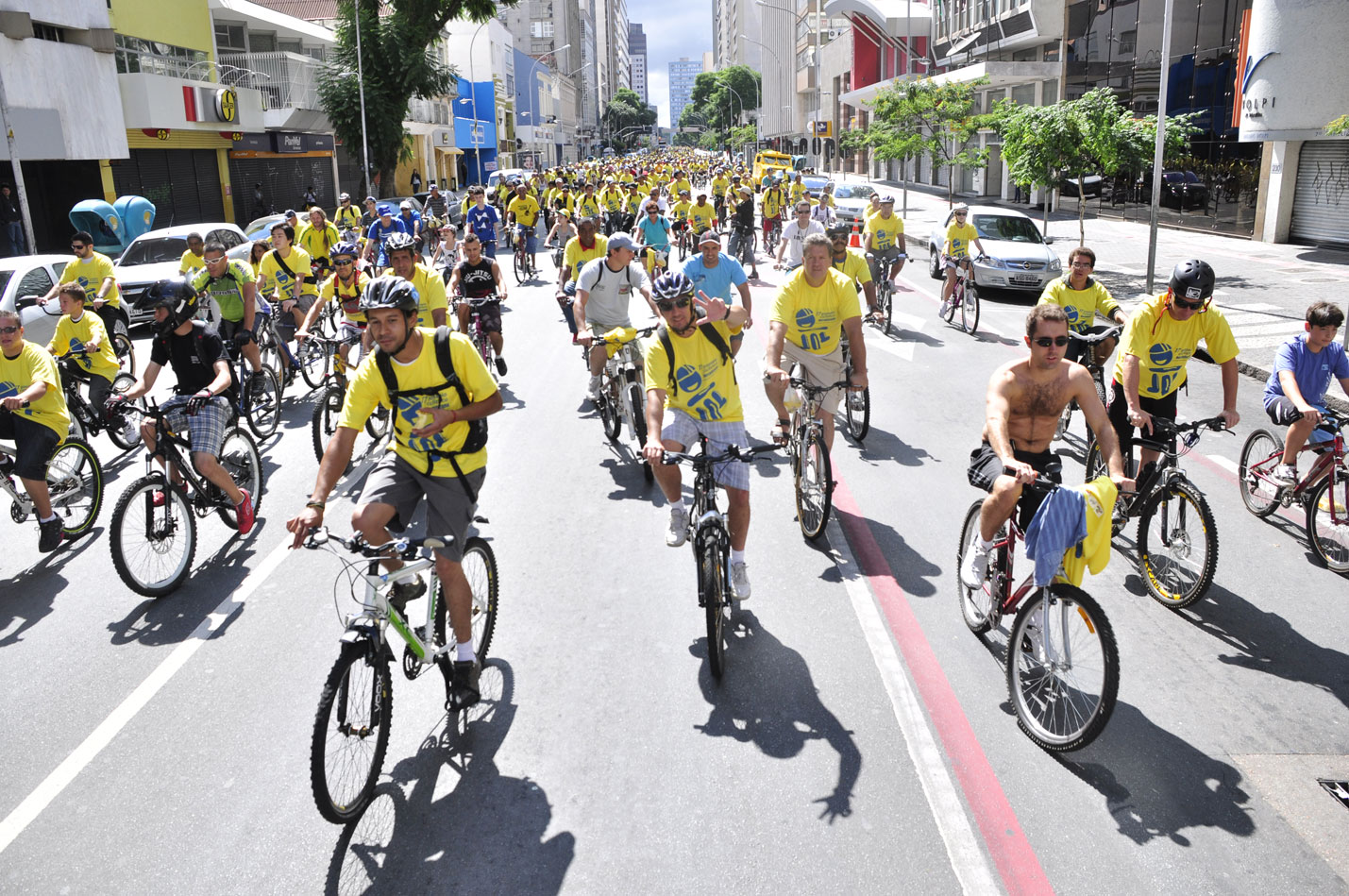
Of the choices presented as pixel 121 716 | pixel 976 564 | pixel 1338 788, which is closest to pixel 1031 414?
pixel 976 564

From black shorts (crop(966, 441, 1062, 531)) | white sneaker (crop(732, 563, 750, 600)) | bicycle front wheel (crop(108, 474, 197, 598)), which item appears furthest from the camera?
bicycle front wheel (crop(108, 474, 197, 598))

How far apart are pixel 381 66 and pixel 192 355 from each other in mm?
41087

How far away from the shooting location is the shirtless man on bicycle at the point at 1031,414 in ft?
16.5

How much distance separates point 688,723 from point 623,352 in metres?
5.20

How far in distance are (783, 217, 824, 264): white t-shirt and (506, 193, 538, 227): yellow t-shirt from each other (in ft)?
27.4

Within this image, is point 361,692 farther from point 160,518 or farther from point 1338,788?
point 1338,788

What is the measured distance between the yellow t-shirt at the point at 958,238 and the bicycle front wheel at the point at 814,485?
9315mm

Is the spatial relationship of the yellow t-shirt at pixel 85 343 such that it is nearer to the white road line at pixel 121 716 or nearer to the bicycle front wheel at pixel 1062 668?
the white road line at pixel 121 716

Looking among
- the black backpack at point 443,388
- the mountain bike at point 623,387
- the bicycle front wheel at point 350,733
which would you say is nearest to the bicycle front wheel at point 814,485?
the mountain bike at point 623,387

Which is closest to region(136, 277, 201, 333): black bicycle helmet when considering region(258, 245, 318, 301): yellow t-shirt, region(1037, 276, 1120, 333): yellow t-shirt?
region(258, 245, 318, 301): yellow t-shirt

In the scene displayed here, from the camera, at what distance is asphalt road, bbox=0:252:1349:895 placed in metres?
3.90

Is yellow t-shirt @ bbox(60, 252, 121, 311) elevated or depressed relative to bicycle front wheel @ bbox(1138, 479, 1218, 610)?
elevated

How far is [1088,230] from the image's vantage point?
1340 inches

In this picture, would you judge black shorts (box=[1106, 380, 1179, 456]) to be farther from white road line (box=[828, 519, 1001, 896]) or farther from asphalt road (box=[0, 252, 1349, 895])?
white road line (box=[828, 519, 1001, 896])
